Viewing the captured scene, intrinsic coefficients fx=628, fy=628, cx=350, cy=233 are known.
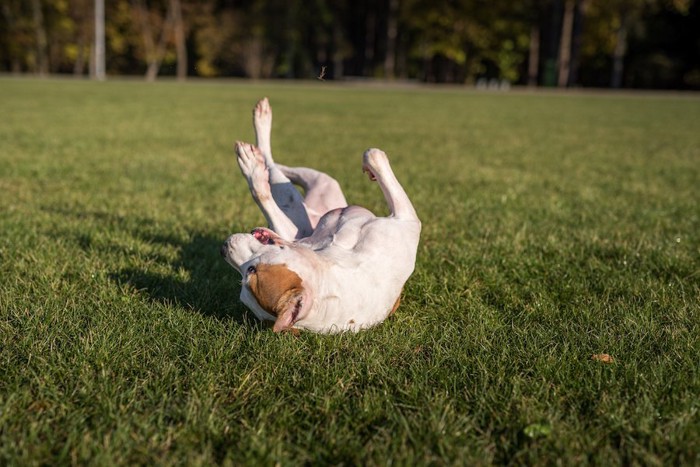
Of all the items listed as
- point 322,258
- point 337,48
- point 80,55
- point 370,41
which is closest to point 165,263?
point 322,258

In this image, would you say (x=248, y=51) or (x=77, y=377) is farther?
(x=248, y=51)

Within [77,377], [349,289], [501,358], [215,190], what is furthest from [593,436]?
[215,190]

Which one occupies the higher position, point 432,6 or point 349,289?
point 432,6

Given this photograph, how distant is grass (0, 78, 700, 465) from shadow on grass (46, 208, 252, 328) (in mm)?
23

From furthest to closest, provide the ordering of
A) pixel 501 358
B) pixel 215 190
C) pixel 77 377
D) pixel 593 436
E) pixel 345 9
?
pixel 345 9
pixel 215 190
pixel 501 358
pixel 77 377
pixel 593 436

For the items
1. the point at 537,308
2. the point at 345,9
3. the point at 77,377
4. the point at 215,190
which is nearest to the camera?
the point at 77,377

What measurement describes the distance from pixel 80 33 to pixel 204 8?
35.6ft

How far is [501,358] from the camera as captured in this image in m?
2.72

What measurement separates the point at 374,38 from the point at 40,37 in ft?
102

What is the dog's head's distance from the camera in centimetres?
255

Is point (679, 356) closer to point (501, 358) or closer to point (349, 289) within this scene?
point (501, 358)

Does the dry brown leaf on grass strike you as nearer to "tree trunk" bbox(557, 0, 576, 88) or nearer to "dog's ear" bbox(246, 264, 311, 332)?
"dog's ear" bbox(246, 264, 311, 332)

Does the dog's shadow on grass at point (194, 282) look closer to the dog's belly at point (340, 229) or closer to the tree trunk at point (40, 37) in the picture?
the dog's belly at point (340, 229)

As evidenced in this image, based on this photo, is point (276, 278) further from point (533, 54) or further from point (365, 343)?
point (533, 54)
